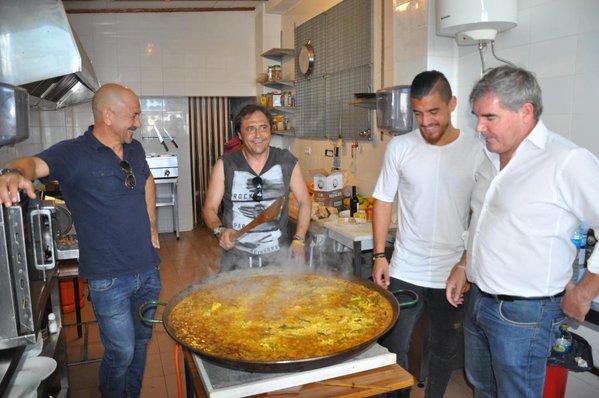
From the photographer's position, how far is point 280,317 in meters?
1.76

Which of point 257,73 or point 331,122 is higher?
point 257,73

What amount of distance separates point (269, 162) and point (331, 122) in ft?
9.16

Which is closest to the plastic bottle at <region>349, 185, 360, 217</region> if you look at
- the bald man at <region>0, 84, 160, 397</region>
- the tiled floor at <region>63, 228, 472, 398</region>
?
the tiled floor at <region>63, 228, 472, 398</region>

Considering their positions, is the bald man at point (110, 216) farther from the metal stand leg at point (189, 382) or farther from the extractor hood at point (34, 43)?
the extractor hood at point (34, 43)

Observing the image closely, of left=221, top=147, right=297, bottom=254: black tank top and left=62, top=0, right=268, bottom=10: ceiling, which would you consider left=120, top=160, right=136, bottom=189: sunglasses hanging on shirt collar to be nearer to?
left=221, top=147, right=297, bottom=254: black tank top

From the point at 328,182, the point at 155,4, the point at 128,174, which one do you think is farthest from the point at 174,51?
the point at 128,174

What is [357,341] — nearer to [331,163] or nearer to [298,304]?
[298,304]

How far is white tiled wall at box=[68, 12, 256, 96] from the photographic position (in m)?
6.99

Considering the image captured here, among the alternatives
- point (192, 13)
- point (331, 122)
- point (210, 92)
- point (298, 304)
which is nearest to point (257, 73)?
point (210, 92)

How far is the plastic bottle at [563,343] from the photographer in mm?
2098

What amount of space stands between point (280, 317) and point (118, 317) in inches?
38.8

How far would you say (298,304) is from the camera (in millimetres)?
1892

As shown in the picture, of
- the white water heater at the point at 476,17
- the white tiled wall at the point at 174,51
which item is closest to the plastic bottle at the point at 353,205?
the white water heater at the point at 476,17

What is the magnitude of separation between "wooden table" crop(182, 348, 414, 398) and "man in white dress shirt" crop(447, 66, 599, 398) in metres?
0.49
